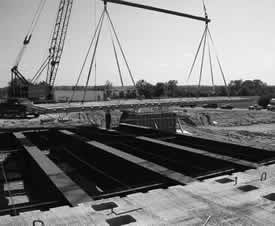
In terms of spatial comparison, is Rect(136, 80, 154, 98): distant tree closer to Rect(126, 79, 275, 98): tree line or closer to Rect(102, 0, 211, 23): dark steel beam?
Rect(126, 79, 275, 98): tree line

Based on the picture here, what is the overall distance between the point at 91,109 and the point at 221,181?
1152cm

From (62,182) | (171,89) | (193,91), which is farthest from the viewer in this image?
(171,89)

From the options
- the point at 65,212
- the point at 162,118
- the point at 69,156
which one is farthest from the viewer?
the point at 162,118

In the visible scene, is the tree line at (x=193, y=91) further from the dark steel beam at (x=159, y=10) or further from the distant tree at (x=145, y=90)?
the dark steel beam at (x=159, y=10)

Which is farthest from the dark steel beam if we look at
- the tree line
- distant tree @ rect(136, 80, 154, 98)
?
distant tree @ rect(136, 80, 154, 98)

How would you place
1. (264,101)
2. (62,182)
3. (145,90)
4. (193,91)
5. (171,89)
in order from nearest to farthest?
(62,182) < (193,91) < (264,101) < (145,90) < (171,89)

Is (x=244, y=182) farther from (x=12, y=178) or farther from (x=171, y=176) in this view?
(x=12, y=178)

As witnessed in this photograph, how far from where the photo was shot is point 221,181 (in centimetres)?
782

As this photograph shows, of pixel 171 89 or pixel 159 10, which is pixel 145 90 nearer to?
pixel 171 89

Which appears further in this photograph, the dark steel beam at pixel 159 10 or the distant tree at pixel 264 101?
the distant tree at pixel 264 101

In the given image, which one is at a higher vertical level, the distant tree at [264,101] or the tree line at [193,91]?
the tree line at [193,91]

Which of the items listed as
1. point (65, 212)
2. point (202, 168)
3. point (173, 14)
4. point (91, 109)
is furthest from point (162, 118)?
point (65, 212)

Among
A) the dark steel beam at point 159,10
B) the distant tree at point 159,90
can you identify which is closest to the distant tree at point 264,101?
the distant tree at point 159,90

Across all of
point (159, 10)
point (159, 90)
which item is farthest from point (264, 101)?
point (159, 10)
